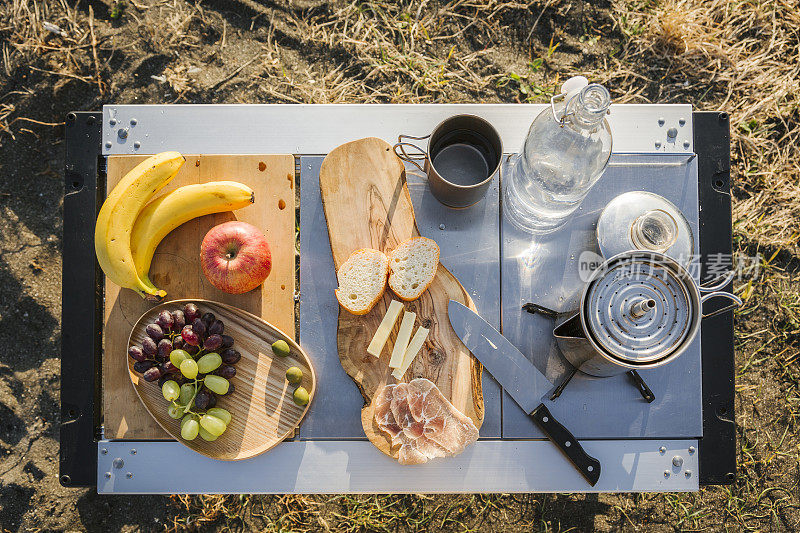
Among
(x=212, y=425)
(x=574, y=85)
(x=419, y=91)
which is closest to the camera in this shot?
(x=574, y=85)

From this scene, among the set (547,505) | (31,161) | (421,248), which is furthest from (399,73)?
(547,505)

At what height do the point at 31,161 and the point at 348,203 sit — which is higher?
the point at 31,161

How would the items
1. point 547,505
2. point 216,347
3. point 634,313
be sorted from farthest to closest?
point 547,505 < point 216,347 < point 634,313

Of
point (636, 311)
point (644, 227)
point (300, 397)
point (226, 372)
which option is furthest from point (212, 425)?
point (644, 227)

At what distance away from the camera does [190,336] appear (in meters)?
1.51

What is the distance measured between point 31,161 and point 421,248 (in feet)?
7.03

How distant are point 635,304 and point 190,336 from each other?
4.24ft

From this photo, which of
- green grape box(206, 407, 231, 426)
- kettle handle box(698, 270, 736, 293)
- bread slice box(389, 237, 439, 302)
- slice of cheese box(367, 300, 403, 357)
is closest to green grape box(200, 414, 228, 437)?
green grape box(206, 407, 231, 426)

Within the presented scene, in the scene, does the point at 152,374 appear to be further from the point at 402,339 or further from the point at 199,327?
the point at 402,339

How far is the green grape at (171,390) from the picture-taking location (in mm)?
1493

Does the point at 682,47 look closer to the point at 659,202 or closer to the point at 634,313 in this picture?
the point at 659,202

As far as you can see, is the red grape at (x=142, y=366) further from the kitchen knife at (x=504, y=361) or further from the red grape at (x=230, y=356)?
the kitchen knife at (x=504, y=361)

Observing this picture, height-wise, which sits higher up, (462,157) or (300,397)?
(462,157)

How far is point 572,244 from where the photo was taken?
1.60m
